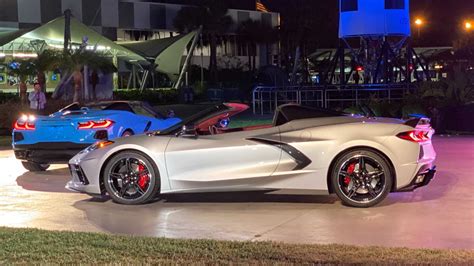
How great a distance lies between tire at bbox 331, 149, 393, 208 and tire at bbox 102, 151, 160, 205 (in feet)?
7.68

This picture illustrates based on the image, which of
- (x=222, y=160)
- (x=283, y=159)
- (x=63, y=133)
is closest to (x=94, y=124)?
(x=63, y=133)

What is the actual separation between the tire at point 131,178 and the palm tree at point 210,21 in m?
42.1

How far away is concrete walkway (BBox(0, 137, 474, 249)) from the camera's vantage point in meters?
6.38

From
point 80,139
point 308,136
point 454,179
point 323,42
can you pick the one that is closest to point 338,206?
point 308,136

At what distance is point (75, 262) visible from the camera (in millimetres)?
5215

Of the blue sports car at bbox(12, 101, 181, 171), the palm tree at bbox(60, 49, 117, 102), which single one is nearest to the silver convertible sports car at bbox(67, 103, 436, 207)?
the blue sports car at bbox(12, 101, 181, 171)

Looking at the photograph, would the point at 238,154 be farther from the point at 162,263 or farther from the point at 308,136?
the point at 162,263

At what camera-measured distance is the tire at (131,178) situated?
26.3ft

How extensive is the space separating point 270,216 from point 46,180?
4.92m

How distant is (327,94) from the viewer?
28.1 m

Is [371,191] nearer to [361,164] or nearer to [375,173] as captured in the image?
[375,173]

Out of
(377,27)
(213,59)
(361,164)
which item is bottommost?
(361,164)

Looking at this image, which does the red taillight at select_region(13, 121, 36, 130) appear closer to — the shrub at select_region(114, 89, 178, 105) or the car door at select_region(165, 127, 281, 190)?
the car door at select_region(165, 127, 281, 190)

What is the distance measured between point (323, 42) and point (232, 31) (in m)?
15.7
